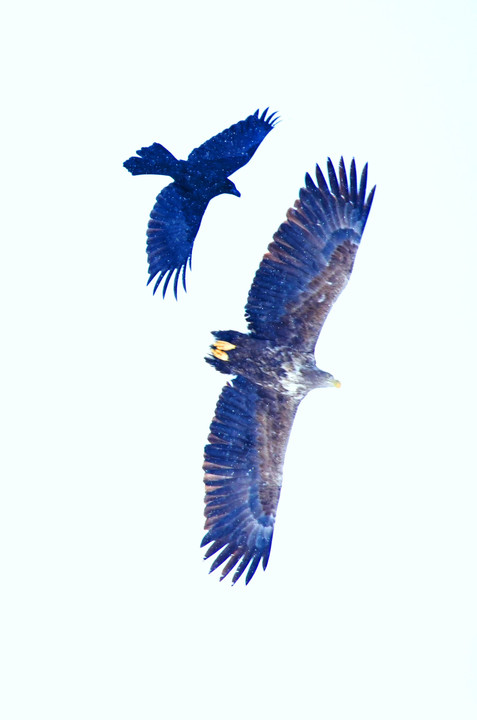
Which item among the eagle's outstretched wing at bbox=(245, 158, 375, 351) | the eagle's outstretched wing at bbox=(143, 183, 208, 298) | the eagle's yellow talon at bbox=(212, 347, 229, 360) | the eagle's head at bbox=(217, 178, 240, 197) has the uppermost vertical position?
the eagle's head at bbox=(217, 178, 240, 197)

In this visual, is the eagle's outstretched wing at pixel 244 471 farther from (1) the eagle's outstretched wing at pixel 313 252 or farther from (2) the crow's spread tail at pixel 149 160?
(2) the crow's spread tail at pixel 149 160

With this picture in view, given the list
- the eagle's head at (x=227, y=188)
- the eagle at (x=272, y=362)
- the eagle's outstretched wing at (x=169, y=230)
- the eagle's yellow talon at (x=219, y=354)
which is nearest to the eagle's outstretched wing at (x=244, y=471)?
the eagle at (x=272, y=362)

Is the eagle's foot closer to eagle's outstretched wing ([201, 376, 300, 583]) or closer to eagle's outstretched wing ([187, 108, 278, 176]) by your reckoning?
eagle's outstretched wing ([201, 376, 300, 583])

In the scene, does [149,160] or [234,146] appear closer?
[149,160]

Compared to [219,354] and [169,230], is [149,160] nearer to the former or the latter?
[169,230]

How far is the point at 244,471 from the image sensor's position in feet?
44.0

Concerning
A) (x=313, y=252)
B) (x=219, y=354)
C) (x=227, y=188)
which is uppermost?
(x=227, y=188)

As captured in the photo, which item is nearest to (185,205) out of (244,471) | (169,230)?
(169,230)

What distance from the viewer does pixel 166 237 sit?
49.5 ft

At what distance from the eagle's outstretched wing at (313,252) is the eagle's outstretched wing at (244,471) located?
3.32ft

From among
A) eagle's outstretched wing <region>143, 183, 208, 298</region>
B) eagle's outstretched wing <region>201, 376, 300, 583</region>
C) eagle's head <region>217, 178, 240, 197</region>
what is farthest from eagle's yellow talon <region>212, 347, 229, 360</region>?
eagle's head <region>217, 178, 240, 197</region>

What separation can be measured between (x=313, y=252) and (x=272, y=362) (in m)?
1.26

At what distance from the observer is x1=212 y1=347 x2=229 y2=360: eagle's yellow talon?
1308 centimetres

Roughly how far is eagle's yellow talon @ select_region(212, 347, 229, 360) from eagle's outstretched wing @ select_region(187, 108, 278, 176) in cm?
288
